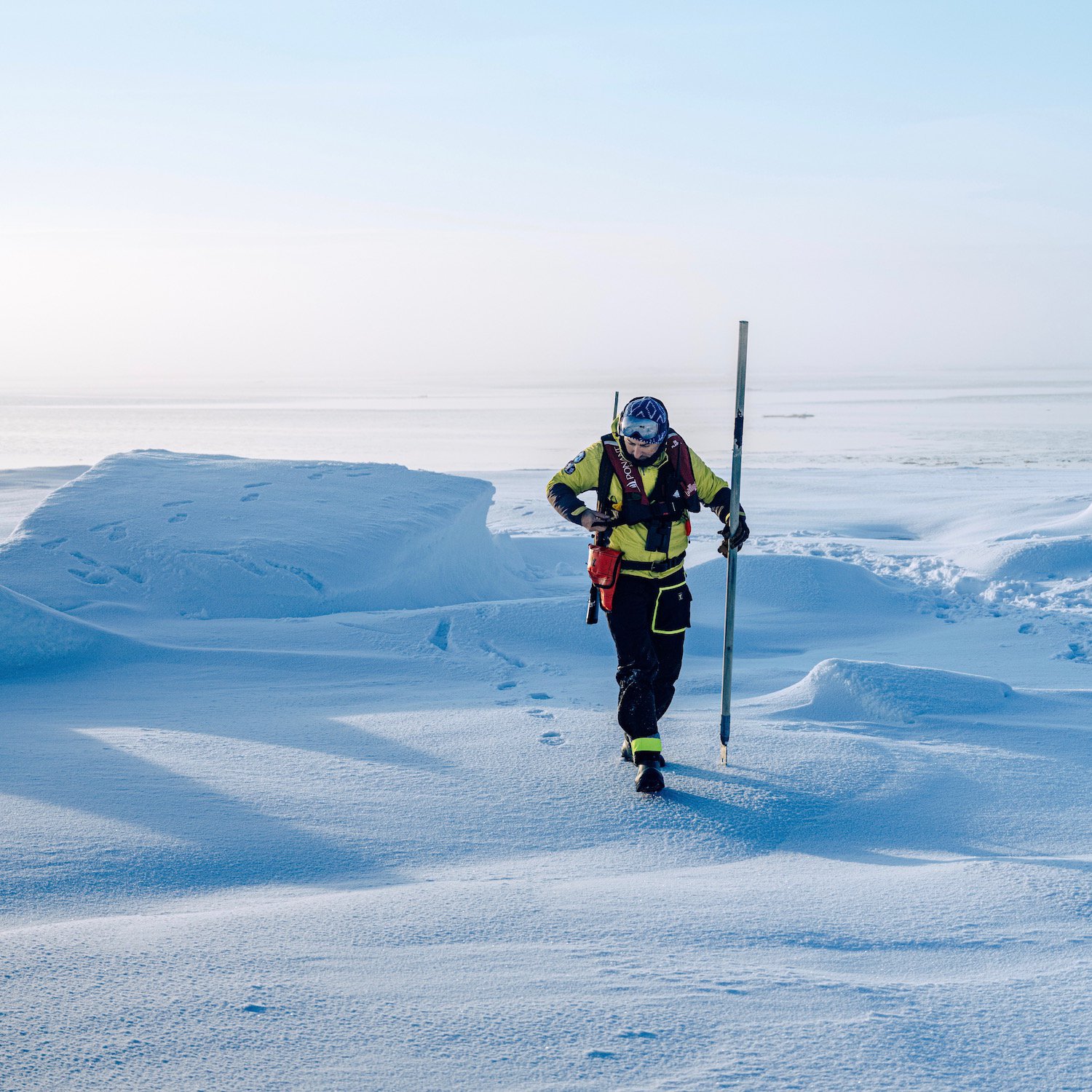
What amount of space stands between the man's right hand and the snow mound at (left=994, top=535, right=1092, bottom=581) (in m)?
6.26

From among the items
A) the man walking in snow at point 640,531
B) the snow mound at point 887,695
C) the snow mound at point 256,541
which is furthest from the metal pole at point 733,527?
the snow mound at point 256,541

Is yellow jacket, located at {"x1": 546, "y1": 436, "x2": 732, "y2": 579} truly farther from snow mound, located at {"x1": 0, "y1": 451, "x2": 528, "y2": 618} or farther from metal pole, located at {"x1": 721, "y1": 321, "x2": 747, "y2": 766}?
snow mound, located at {"x1": 0, "y1": 451, "x2": 528, "y2": 618}

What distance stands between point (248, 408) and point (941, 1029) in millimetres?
50107

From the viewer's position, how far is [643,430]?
4.13m

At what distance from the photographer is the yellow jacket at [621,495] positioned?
4.18m

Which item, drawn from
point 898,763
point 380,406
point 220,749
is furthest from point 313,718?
point 380,406

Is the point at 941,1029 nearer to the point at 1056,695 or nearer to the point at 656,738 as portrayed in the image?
the point at 656,738

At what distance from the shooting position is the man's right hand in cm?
413

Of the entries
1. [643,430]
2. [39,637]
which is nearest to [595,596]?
[643,430]

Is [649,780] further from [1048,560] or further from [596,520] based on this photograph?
[1048,560]

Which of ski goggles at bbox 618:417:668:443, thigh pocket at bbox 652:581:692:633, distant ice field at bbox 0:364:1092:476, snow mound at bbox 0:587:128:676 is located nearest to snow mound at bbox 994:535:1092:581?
thigh pocket at bbox 652:581:692:633

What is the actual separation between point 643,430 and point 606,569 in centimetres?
57

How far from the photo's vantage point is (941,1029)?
6.66 ft

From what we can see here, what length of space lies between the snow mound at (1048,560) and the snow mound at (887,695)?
14.2 ft
